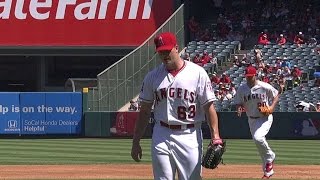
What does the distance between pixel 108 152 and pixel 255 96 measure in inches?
342

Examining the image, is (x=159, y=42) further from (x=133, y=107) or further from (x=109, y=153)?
(x=133, y=107)

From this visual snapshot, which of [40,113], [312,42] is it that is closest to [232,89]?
[312,42]

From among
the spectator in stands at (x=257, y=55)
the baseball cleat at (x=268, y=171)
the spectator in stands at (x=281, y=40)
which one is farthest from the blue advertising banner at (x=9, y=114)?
the baseball cleat at (x=268, y=171)

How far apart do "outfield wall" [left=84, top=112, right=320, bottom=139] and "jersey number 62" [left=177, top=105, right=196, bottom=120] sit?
20.8m

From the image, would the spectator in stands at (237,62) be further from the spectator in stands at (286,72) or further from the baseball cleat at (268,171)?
the baseball cleat at (268,171)

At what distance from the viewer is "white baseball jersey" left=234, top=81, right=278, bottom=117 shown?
14164 mm

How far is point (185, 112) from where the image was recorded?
798cm

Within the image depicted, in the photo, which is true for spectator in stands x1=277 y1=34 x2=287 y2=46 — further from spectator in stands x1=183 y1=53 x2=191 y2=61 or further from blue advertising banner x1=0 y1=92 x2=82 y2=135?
blue advertising banner x1=0 y1=92 x2=82 y2=135

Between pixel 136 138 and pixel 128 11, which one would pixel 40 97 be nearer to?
pixel 128 11

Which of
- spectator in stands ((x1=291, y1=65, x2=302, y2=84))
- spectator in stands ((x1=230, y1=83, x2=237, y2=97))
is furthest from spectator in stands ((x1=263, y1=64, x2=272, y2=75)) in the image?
spectator in stands ((x1=230, y1=83, x2=237, y2=97))

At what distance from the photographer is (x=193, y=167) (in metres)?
7.96

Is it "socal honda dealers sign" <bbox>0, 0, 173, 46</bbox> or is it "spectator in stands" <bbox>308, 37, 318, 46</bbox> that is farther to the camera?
"socal honda dealers sign" <bbox>0, 0, 173, 46</bbox>

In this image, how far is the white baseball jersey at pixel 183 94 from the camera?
313 inches

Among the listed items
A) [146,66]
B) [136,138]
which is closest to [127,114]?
[146,66]
